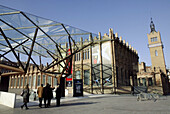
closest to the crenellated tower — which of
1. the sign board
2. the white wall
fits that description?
the sign board

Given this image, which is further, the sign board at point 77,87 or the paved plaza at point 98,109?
the sign board at point 77,87

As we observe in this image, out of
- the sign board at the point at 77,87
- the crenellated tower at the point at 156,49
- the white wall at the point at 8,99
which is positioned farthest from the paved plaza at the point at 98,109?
the crenellated tower at the point at 156,49

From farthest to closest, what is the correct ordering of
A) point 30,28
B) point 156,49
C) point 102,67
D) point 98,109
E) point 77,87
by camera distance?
point 156,49 < point 102,67 < point 77,87 < point 30,28 < point 98,109

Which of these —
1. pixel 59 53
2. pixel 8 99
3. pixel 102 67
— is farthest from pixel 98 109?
pixel 102 67

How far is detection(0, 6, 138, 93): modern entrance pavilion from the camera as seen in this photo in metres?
10.9

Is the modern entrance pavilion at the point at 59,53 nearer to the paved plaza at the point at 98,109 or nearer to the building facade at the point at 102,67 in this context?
the building facade at the point at 102,67

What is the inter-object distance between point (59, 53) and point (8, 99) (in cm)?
742

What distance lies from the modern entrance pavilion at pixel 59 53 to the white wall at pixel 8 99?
2.11 meters

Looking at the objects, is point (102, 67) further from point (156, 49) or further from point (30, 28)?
point (156, 49)

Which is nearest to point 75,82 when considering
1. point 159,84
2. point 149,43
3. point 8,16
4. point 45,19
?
point 45,19

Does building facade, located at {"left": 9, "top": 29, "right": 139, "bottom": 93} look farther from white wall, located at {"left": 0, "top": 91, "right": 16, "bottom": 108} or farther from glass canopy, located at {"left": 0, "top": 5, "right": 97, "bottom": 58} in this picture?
white wall, located at {"left": 0, "top": 91, "right": 16, "bottom": 108}

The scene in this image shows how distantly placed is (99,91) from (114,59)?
7499 millimetres

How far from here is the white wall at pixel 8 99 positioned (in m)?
9.02

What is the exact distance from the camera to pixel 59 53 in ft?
50.4
